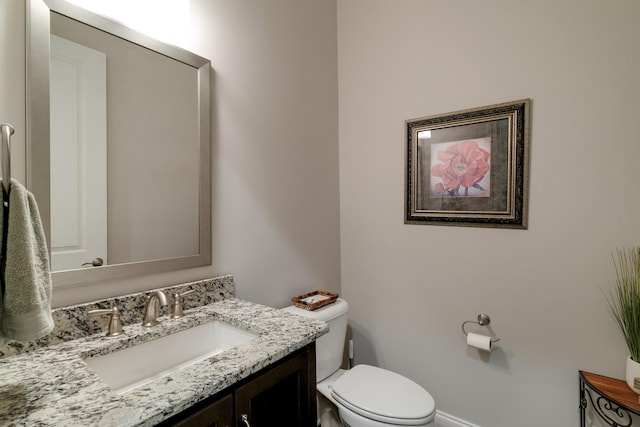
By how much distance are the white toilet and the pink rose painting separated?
35.6 inches

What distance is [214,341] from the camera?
4.01 feet

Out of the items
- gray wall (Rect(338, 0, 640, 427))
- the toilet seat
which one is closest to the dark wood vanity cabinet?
the toilet seat

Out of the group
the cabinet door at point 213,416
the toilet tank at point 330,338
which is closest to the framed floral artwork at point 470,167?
the toilet tank at point 330,338

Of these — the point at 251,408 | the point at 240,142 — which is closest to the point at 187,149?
the point at 240,142

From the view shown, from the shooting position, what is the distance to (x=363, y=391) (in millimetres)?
1425

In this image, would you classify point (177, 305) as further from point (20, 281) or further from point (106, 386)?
point (20, 281)

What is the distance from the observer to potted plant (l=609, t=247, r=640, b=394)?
3.95ft

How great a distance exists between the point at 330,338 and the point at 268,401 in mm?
777

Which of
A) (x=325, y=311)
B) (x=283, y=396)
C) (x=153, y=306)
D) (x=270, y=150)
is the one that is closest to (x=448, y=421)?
(x=325, y=311)

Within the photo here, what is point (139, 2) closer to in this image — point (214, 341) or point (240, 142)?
point (240, 142)

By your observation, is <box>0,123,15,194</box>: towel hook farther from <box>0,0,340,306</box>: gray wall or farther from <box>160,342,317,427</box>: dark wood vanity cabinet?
<box>160,342,317,427</box>: dark wood vanity cabinet

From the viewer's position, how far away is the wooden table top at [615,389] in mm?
1158

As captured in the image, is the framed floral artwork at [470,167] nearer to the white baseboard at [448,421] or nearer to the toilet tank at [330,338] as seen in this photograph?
the toilet tank at [330,338]

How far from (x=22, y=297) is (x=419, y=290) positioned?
175cm
